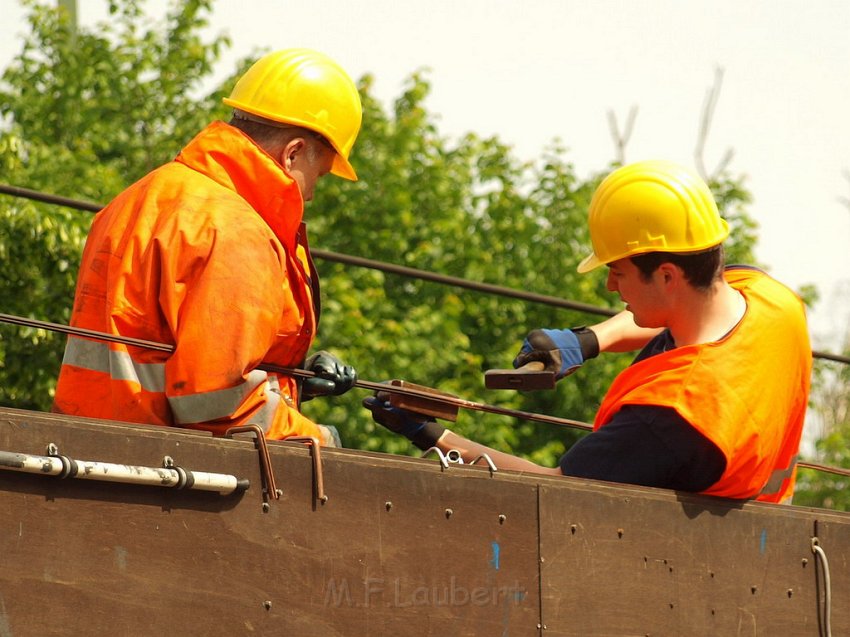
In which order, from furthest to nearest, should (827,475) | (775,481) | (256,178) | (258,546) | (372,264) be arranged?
(827,475)
(372,264)
(775,481)
(256,178)
(258,546)

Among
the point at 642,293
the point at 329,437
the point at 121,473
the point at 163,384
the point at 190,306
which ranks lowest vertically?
the point at 121,473

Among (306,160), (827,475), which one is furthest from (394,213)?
(306,160)

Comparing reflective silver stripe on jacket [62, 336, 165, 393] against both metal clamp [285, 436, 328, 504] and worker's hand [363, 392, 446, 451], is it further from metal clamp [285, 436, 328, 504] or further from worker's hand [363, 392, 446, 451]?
worker's hand [363, 392, 446, 451]

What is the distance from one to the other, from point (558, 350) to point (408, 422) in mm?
665

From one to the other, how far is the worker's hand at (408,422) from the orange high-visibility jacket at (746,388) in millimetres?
463

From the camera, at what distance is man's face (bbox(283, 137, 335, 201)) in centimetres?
404

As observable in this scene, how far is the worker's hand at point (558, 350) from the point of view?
175 inches

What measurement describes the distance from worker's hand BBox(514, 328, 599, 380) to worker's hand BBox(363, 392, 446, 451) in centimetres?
46

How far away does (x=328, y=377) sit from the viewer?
3771mm

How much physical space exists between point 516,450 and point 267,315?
12277 millimetres

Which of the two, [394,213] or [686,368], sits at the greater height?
[394,213]

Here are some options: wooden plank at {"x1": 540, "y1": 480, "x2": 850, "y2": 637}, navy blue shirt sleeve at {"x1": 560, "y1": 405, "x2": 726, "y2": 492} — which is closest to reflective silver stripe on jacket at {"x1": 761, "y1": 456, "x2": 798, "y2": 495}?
wooden plank at {"x1": 540, "y1": 480, "x2": 850, "y2": 637}

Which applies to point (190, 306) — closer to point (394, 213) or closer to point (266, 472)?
point (266, 472)

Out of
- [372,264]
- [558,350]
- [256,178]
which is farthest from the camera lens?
[372,264]
